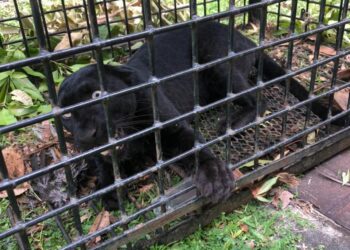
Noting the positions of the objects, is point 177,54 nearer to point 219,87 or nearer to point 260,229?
point 219,87

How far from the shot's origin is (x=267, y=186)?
Result: 1.84 meters

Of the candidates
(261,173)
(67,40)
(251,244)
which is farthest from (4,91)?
(251,244)

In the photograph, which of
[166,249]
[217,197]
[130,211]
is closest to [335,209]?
[217,197]

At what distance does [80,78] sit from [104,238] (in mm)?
620

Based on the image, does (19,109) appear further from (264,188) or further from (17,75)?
(264,188)

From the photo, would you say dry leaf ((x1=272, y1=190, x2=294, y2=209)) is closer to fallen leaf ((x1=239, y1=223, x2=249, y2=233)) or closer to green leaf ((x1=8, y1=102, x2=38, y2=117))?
fallen leaf ((x1=239, y1=223, x2=249, y2=233))

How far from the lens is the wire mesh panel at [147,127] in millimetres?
1256

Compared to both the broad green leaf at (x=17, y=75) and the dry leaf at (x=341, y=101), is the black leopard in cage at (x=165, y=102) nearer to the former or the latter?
the dry leaf at (x=341, y=101)

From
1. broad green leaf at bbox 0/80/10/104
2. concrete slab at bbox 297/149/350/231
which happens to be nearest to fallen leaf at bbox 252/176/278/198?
concrete slab at bbox 297/149/350/231

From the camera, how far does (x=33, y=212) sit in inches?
74.5

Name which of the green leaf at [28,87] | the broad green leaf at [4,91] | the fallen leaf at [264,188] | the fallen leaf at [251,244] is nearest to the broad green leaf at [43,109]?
the green leaf at [28,87]

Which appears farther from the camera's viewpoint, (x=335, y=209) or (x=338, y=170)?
(x=338, y=170)

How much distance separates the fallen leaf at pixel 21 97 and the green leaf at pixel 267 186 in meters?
1.48

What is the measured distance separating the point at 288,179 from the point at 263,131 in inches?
14.1
